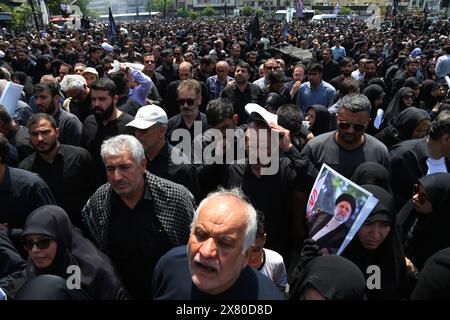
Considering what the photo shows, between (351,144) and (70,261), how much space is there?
98.7 inches

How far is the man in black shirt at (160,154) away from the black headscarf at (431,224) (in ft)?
5.84

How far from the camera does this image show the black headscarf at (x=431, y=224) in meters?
2.73

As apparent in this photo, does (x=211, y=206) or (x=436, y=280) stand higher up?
(x=211, y=206)

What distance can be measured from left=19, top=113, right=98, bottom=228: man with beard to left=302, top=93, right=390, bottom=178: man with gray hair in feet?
7.33

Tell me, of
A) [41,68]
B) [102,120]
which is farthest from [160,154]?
[41,68]

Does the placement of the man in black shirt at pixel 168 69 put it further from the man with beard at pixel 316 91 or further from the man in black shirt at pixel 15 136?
the man in black shirt at pixel 15 136

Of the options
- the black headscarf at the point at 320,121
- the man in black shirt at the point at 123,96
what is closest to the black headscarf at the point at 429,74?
the black headscarf at the point at 320,121

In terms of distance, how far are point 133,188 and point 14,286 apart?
37.2 inches

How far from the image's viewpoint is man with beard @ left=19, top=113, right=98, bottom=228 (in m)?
3.55

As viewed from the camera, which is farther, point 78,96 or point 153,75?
point 153,75

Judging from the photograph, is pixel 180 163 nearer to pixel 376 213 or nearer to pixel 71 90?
pixel 376 213

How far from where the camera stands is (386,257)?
2.46 metres

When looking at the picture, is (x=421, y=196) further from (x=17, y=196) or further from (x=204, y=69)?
(x=204, y=69)

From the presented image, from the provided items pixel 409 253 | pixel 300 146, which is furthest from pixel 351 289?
pixel 300 146
